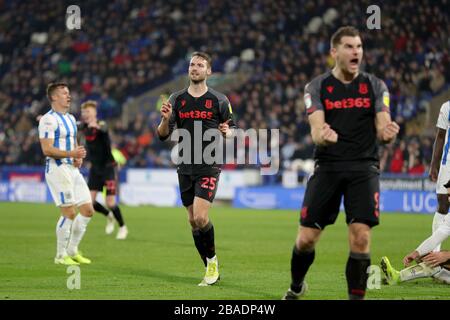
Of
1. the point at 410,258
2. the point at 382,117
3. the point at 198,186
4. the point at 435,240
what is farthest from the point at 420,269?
the point at 382,117

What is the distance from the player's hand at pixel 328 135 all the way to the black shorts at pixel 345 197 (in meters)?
0.43

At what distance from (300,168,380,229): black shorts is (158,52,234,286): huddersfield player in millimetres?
2721

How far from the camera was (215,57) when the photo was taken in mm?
34938

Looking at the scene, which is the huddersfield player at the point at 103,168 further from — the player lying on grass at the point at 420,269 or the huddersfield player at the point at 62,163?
the player lying on grass at the point at 420,269

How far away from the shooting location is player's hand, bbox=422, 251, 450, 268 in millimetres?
9633

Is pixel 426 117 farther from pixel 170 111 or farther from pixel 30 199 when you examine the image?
pixel 170 111

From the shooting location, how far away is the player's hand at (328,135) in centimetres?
709

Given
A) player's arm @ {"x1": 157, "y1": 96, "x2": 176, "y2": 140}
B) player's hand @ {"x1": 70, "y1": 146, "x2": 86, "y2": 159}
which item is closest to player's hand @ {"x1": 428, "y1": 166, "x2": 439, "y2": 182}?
player's arm @ {"x1": 157, "y1": 96, "x2": 176, "y2": 140}

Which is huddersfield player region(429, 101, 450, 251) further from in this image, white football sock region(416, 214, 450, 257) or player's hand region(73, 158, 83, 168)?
player's hand region(73, 158, 83, 168)

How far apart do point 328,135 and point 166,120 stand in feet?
10.7

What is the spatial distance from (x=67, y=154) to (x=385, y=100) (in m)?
5.99

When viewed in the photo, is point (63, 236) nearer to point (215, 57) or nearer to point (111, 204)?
point (111, 204)

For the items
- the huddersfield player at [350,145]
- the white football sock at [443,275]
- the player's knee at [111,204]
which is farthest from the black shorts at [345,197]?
the player's knee at [111,204]

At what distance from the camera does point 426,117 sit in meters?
27.4
